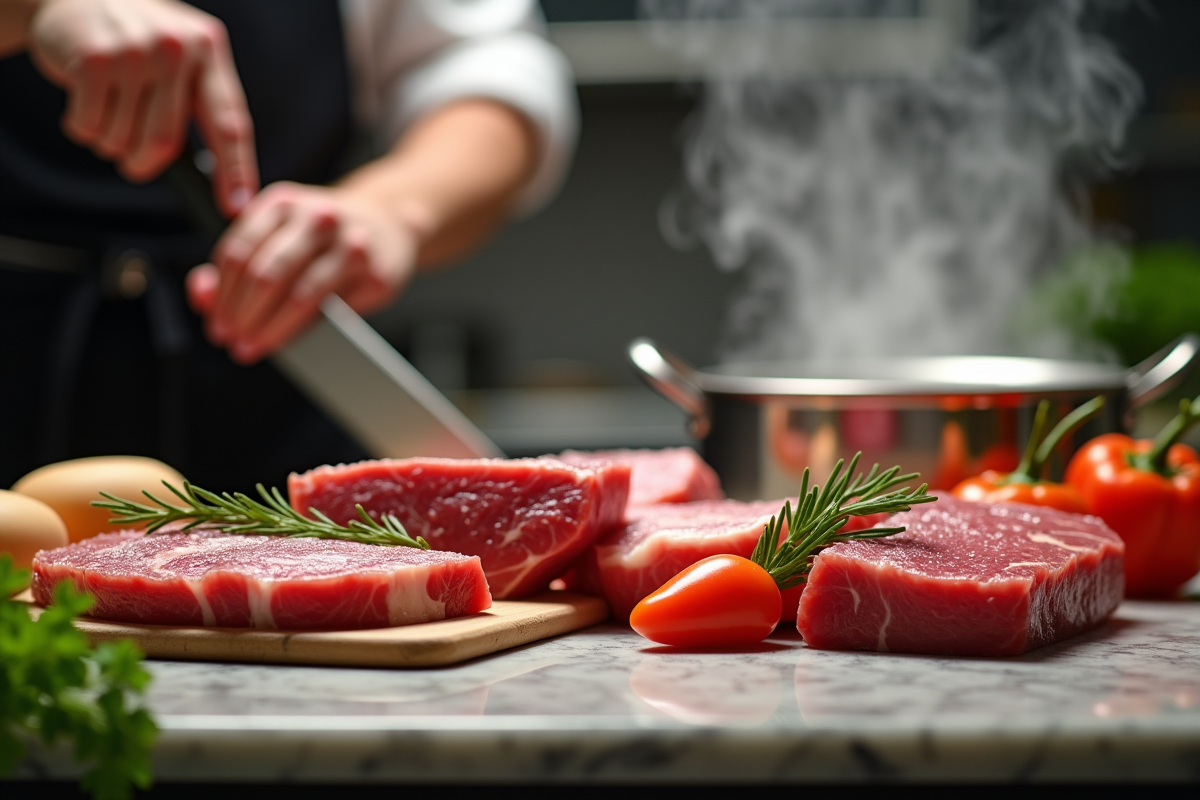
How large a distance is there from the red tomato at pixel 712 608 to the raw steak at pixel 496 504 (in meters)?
0.14

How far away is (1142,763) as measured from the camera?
679mm

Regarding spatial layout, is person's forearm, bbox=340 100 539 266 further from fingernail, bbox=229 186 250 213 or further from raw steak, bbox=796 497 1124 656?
raw steak, bbox=796 497 1124 656

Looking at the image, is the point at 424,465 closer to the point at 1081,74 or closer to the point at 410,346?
the point at 1081,74

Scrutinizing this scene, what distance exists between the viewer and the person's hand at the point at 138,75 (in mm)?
1485

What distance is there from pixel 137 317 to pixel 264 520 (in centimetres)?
105

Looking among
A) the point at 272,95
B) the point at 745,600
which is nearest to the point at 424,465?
Answer: the point at 745,600

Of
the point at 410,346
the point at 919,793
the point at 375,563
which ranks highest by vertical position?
the point at 410,346

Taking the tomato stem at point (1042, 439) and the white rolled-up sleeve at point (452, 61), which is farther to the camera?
the white rolled-up sleeve at point (452, 61)

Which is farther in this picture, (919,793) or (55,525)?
(55,525)

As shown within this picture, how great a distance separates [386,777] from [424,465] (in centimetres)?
40

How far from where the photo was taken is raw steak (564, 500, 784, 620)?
3.22 ft

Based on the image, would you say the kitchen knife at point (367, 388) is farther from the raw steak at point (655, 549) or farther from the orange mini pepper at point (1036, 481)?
the orange mini pepper at point (1036, 481)

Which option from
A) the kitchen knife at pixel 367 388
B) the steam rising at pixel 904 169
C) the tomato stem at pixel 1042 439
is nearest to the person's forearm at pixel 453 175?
the kitchen knife at pixel 367 388

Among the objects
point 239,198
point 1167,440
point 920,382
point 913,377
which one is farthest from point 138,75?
point 1167,440
